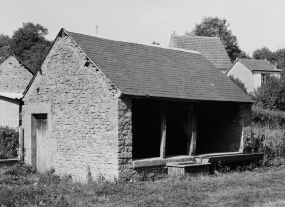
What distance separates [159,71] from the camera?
14.7 meters

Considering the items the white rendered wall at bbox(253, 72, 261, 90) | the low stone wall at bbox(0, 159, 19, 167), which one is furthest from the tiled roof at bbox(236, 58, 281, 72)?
the low stone wall at bbox(0, 159, 19, 167)

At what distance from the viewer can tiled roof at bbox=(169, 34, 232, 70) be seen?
3416cm

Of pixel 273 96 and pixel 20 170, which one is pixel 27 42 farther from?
pixel 20 170

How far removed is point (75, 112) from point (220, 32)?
192 feet

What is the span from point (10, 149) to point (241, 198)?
395 inches

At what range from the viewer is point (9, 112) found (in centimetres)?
1855

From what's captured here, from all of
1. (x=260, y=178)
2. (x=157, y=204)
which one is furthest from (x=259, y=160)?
(x=157, y=204)

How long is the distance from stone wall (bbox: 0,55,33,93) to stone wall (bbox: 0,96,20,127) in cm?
606

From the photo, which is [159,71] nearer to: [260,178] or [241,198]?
[260,178]

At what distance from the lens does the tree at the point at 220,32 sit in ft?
222

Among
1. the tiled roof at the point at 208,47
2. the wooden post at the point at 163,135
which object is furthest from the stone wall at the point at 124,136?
the tiled roof at the point at 208,47

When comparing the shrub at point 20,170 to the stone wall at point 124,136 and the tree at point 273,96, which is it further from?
the tree at point 273,96

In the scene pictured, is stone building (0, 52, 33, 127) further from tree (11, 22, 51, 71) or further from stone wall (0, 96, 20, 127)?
tree (11, 22, 51, 71)

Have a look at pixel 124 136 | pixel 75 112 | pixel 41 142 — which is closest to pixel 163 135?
pixel 124 136
